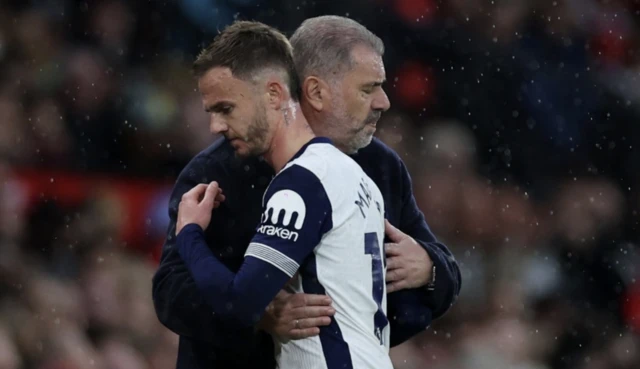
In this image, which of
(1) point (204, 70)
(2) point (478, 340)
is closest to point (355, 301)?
(1) point (204, 70)

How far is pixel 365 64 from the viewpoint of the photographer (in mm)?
3598

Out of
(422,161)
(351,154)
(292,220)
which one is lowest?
(422,161)

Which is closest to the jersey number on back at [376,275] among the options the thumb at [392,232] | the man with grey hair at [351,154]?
the man with grey hair at [351,154]

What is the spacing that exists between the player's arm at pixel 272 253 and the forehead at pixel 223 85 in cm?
32

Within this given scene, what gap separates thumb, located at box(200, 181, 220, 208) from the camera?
131 inches

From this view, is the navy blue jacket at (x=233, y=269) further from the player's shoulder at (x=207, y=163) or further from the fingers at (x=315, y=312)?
the fingers at (x=315, y=312)

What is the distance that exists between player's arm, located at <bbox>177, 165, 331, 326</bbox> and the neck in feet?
0.57

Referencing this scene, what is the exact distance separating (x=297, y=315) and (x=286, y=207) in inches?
12.0

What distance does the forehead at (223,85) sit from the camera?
10.8 feet

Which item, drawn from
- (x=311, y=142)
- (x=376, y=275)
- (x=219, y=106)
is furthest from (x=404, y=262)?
(x=219, y=106)

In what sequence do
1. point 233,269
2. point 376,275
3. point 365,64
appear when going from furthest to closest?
point 365,64 < point 233,269 < point 376,275

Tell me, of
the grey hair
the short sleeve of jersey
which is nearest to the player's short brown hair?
the grey hair

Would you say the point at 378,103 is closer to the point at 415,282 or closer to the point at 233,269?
the point at 415,282

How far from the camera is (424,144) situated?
7258mm
